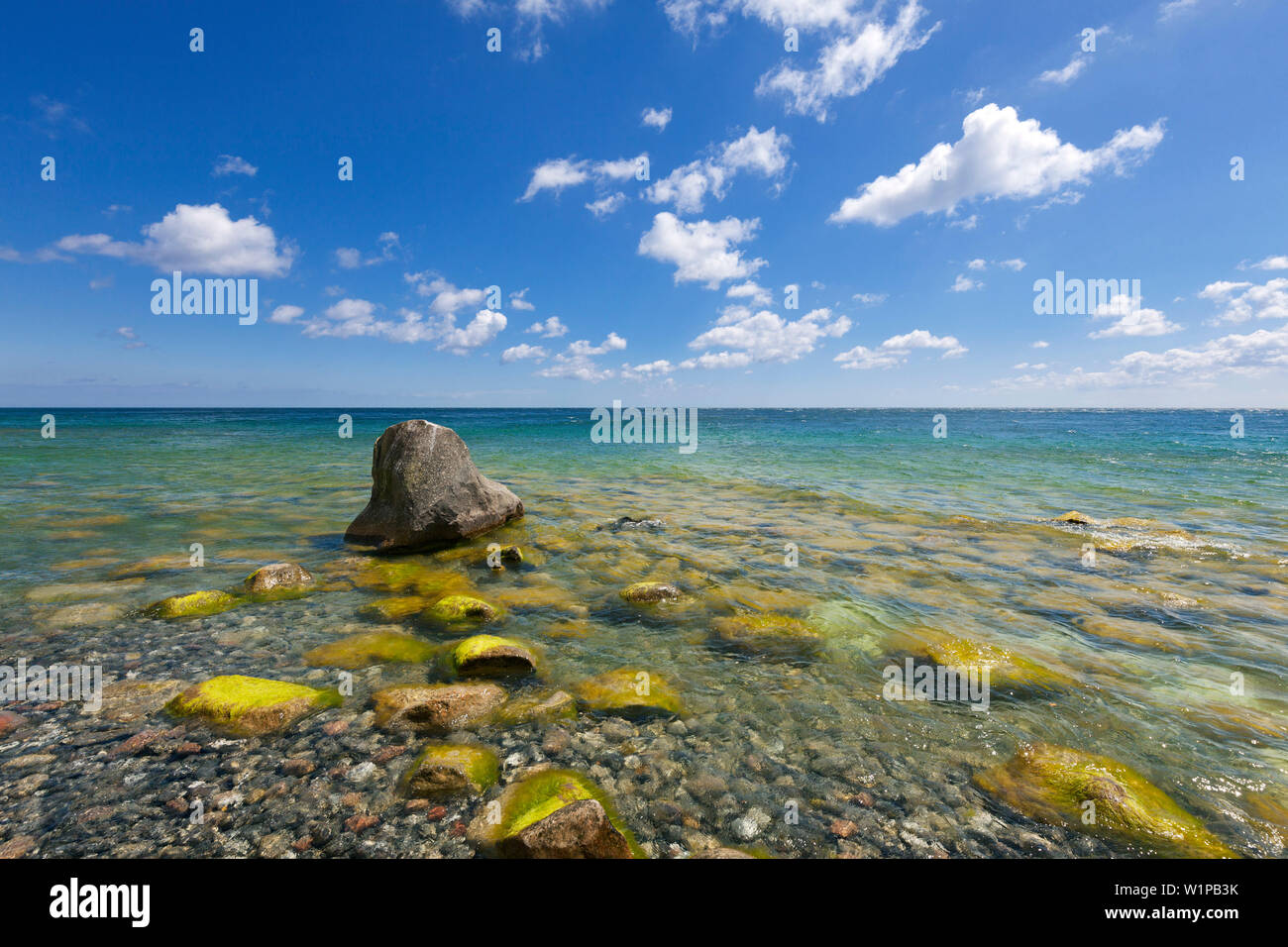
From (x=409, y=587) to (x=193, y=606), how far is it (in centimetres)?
266

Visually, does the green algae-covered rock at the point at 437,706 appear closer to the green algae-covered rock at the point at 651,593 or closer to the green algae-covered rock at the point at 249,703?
the green algae-covered rock at the point at 249,703

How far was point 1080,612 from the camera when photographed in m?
7.47

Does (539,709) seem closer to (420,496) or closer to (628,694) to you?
(628,694)

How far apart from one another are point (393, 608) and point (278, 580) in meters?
2.13

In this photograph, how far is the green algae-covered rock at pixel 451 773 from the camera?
3664mm

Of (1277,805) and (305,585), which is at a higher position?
(305,585)

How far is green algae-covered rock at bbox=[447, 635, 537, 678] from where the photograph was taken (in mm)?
5461

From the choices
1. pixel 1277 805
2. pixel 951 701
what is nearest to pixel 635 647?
pixel 951 701

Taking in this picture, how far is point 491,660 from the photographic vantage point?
5523 millimetres

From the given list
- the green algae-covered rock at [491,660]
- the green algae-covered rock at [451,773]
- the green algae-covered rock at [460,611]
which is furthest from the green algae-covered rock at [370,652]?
the green algae-covered rock at [451,773]

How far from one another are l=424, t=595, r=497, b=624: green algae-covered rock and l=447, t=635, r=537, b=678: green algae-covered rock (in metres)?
1.32

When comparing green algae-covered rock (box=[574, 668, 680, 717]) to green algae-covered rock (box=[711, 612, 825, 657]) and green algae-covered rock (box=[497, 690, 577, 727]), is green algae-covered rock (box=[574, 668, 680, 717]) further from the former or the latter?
green algae-covered rock (box=[711, 612, 825, 657])

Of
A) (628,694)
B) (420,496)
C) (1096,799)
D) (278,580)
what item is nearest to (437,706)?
(628,694)
